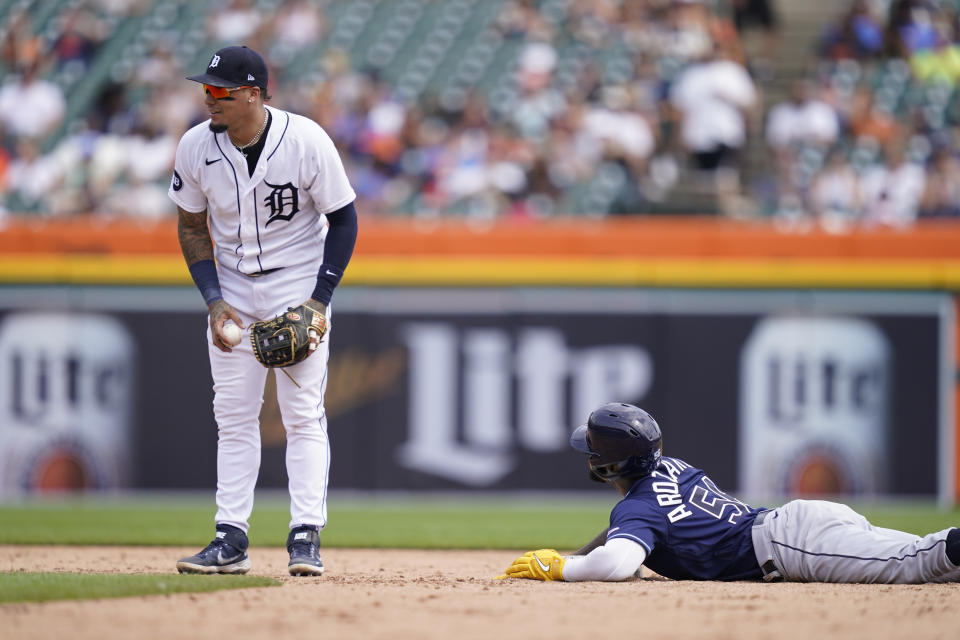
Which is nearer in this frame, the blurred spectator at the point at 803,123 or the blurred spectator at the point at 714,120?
the blurred spectator at the point at 714,120

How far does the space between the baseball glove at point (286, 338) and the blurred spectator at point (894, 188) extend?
7510 mm

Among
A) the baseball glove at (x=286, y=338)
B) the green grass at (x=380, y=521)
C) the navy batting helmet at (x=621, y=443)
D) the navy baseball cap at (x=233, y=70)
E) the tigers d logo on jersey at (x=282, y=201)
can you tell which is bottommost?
the green grass at (x=380, y=521)

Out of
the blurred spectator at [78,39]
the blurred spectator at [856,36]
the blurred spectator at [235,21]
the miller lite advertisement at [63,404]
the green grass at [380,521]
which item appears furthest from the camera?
the blurred spectator at [235,21]

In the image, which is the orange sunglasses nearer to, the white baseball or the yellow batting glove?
the white baseball

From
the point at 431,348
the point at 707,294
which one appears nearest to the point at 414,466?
the point at 431,348

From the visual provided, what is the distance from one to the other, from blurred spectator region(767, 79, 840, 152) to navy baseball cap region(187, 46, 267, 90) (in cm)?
814

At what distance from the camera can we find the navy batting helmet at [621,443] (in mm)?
4824

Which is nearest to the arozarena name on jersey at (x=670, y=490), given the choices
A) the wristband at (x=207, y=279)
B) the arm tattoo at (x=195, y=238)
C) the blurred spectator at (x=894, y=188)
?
the wristband at (x=207, y=279)

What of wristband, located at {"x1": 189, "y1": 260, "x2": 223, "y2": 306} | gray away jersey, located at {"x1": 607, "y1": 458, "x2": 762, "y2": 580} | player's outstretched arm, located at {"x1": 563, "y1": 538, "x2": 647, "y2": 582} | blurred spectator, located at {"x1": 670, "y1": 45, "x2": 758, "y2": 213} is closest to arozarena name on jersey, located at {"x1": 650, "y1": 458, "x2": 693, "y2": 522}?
gray away jersey, located at {"x1": 607, "y1": 458, "x2": 762, "y2": 580}

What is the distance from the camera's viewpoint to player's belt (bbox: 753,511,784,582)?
4.92m

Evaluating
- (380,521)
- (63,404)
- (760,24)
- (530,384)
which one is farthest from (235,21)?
(380,521)

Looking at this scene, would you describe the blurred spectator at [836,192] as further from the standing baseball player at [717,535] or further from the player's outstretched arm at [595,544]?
the player's outstretched arm at [595,544]

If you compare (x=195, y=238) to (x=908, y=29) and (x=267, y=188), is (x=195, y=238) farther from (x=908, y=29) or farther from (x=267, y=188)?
(x=908, y=29)

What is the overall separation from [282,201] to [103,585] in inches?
62.3
